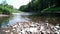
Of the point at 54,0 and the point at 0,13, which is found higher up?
the point at 54,0

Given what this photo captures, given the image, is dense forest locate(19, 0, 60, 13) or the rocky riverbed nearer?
the rocky riverbed

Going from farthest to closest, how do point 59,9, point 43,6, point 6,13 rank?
point 43,6
point 6,13
point 59,9

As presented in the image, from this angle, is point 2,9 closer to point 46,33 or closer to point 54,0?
point 54,0

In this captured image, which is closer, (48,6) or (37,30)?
→ (37,30)

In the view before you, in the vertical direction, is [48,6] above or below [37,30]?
below

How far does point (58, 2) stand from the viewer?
68.8 meters

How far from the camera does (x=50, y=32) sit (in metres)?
14.3

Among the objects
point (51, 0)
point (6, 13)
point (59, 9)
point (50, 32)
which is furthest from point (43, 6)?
point (50, 32)

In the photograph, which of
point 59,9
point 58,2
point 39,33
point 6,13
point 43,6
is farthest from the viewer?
point 43,6

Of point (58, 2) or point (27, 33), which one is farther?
point (58, 2)

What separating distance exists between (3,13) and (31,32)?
60.4 meters

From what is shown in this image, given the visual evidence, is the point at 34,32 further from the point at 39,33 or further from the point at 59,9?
the point at 59,9

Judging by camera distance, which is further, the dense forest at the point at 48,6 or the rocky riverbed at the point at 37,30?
the dense forest at the point at 48,6

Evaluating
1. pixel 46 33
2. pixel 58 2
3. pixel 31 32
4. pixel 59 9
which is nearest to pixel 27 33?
pixel 31 32
